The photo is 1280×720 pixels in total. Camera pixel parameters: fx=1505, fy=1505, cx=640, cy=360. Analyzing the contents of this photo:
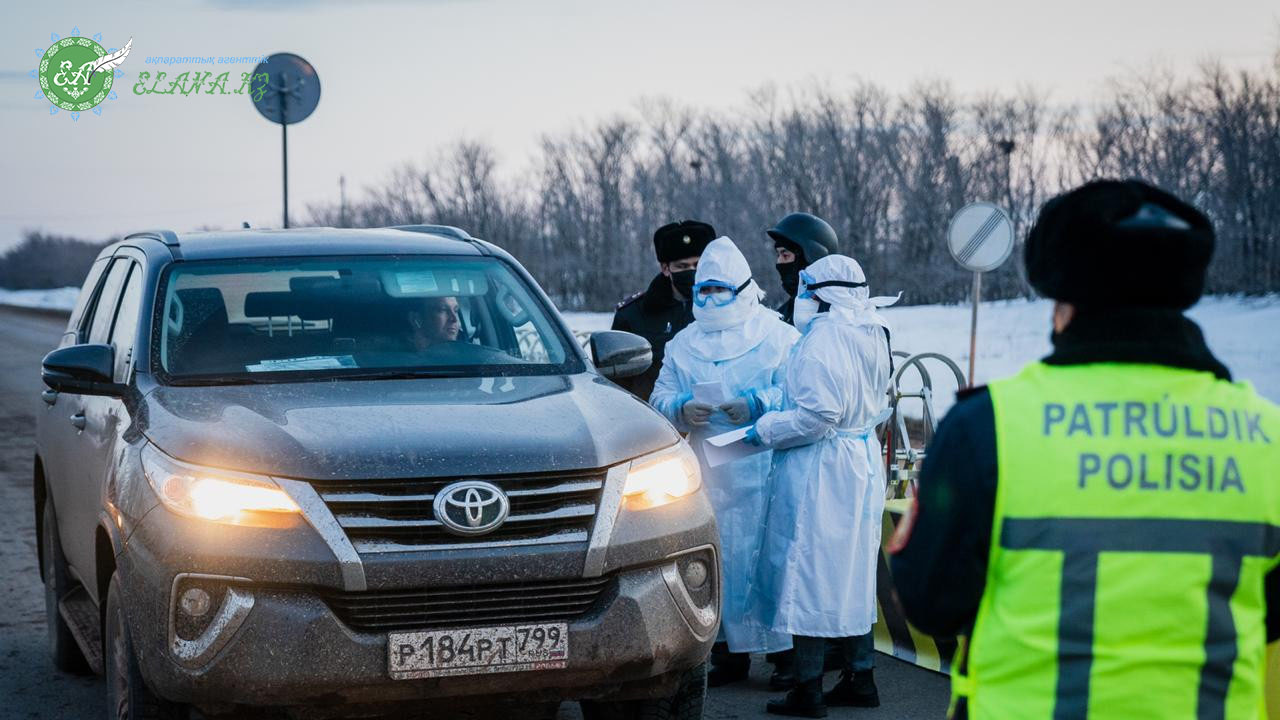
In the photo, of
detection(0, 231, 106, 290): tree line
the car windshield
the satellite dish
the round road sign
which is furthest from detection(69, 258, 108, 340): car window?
detection(0, 231, 106, 290): tree line

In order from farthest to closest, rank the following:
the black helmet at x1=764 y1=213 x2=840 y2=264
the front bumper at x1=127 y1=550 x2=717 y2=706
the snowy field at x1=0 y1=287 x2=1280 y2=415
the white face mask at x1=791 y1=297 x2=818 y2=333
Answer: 1. the snowy field at x1=0 y1=287 x2=1280 y2=415
2. the black helmet at x1=764 y1=213 x2=840 y2=264
3. the white face mask at x1=791 y1=297 x2=818 y2=333
4. the front bumper at x1=127 y1=550 x2=717 y2=706

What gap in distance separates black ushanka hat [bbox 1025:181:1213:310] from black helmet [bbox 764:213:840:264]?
4.67 metres

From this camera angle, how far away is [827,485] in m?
6.30

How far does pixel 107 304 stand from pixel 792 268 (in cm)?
312

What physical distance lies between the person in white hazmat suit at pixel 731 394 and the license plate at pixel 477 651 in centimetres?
210

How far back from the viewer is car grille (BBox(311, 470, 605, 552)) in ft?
14.4

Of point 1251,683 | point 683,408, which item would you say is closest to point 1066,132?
point 683,408

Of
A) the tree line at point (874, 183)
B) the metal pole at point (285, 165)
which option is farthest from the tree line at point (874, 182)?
the metal pole at point (285, 165)

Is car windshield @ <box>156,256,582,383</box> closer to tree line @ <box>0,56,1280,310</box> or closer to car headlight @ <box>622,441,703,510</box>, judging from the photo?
car headlight @ <box>622,441,703,510</box>

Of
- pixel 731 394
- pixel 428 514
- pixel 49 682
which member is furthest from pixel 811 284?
pixel 49 682

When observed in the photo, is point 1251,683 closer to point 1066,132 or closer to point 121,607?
point 121,607

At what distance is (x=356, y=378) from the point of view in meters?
5.34

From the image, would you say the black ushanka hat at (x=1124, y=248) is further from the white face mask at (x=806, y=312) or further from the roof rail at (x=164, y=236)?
the roof rail at (x=164, y=236)

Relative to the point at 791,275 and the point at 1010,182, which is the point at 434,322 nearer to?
the point at 791,275
